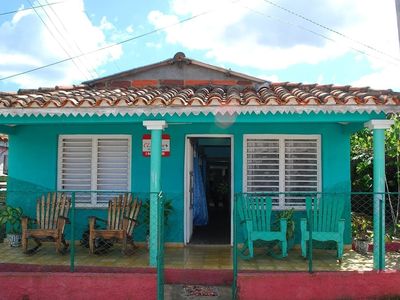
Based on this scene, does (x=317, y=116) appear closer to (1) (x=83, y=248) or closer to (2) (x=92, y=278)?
(2) (x=92, y=278)

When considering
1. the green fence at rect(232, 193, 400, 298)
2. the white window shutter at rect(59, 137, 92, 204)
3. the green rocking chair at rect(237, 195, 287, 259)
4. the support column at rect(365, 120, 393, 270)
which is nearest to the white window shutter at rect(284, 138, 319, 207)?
the green fence at rect(232, 193, 400, 298)

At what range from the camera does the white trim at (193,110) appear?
629cm

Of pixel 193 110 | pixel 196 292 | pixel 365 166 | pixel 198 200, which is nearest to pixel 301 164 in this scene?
pixel 198 200

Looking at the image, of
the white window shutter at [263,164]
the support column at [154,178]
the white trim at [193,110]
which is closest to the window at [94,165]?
the support column at [154,178]

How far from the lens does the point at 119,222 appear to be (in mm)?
7746

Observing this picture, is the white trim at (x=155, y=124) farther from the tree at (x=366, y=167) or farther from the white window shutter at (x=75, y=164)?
the tree at (x=366, y=167)

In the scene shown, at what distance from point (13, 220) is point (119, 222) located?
88.8 inches

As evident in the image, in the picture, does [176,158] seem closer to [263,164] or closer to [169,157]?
[169,157]

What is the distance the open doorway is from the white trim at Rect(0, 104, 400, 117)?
2324 mm

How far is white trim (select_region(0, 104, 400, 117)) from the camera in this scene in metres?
6.29

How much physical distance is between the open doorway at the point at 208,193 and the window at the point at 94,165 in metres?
1.34

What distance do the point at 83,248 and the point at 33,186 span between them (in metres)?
1.76

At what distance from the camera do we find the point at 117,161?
29.0 ft

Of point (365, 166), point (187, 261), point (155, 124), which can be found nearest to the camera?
point (155, 124)
